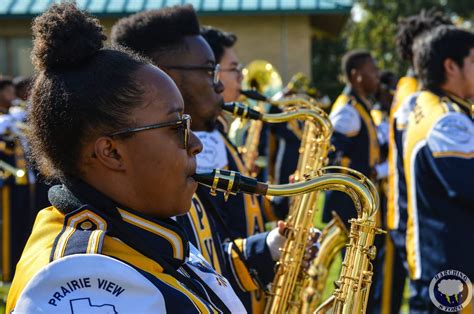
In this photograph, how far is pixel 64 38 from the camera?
1818 millimetres

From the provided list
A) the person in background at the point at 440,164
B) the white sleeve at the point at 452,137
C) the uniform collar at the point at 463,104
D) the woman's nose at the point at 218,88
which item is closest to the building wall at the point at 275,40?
the person in background at the point at 440,164

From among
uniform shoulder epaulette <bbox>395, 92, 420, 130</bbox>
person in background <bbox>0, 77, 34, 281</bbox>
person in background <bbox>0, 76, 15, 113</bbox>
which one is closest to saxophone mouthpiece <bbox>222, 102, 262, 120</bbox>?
uniform shoulder epaulette <bbox>395, 92, 420, 130</bbox>

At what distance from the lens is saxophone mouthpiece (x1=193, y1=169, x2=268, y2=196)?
201 centimetres

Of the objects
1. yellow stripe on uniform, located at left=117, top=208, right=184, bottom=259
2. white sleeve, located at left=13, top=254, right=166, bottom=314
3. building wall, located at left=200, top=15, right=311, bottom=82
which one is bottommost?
white sleeve, located at left=13, top=254, right=166, bottom=314

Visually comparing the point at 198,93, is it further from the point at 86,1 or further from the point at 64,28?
the point at 86,1

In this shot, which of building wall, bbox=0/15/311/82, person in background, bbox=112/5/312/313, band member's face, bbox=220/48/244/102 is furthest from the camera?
building wall, bbox=0/15/311/82

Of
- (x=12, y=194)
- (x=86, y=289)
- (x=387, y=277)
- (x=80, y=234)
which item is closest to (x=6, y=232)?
(x=12, y=194)

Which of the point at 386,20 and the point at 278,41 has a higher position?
the point at 386,20

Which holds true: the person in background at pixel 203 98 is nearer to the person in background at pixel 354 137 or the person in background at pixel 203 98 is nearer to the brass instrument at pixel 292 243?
the brass instrument at pixel 292 243

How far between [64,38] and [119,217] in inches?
19.6

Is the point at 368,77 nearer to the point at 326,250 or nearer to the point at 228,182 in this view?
the point at 326,250

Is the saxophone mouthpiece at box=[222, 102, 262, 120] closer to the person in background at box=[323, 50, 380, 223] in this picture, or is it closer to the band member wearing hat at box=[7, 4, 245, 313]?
the band member wearing hat at box=[7, 4, 245, 313]

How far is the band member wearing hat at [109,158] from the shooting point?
174cm

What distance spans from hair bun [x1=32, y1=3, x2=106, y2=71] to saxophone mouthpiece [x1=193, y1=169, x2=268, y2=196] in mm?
475
